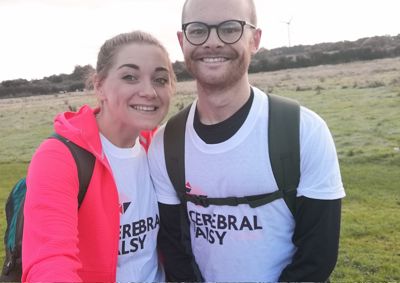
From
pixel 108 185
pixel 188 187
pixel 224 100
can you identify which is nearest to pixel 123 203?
pixel 108 185

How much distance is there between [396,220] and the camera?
8.13 meters

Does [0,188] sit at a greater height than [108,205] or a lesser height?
lesser

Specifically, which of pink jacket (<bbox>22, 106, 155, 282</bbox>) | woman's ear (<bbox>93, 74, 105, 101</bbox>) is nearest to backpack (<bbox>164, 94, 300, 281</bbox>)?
pink jacket (<bbox>22, 106, 155, 282</bbox>)

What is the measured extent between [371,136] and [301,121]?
13537 mm

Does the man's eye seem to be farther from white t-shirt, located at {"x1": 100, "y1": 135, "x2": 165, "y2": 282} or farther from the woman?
white t-shirt, located at {"x1": 100, "y1": 135, "x2": 165, "y2": 282}

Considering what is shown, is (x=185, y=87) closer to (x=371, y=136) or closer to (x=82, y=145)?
(x=371, y=136)

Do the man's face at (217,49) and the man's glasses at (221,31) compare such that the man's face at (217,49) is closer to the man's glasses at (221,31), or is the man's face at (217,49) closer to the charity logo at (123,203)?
the man's glasses at (221,31)

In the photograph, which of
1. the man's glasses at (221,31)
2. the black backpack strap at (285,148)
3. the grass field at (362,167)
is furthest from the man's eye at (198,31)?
the grass field at (362,167)

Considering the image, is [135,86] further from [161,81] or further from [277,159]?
[277,159]

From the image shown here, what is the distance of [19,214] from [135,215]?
0.72 metres

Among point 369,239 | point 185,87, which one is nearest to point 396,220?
point 369,239

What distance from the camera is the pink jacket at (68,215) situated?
2.31 m

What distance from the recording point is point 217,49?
292 centimetres

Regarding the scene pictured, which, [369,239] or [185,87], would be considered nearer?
[369,239]
